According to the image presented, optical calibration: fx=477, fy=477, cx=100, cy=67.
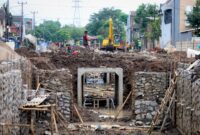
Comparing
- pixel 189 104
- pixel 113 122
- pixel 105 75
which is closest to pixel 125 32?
pixel 105 75

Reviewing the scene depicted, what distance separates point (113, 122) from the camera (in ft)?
93.5

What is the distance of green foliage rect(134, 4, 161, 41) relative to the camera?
2608 inches

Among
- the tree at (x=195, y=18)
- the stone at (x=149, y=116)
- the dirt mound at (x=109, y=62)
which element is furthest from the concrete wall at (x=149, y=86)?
the tree at (x=195, y=18)

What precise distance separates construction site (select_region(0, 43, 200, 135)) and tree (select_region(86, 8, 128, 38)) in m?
57.3

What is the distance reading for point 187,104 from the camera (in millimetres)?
20875

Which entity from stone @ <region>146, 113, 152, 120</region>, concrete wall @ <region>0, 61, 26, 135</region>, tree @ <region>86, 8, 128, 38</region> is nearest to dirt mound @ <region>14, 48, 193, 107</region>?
stone @ <region>146, 113, 152, 120</region>

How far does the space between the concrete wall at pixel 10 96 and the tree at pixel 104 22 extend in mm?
76954

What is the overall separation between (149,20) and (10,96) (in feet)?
186

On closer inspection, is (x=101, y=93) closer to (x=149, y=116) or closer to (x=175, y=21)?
(x=149, y=116)

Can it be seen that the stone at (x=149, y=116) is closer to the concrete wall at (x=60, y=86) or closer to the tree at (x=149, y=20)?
the concrete wall at (x=60, y=86)

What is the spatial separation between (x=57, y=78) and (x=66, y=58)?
6144 mm

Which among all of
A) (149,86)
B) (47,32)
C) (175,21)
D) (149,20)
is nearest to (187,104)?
(149,86)

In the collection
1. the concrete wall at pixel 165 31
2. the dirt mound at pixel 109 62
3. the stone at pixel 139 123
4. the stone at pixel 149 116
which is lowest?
the stone at pixel 139 123

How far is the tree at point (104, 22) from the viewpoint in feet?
325
